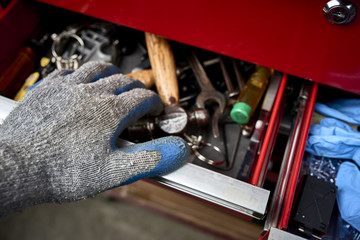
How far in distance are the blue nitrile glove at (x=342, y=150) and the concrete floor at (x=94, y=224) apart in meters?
0.97

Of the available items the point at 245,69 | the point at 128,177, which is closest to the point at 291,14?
the point at 245,69

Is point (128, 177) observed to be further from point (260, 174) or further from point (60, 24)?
point (60, 24)

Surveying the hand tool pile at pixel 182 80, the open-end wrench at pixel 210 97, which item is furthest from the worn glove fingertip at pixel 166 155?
the open-end wrench at pixel 210 97

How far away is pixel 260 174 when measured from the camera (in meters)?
0.79

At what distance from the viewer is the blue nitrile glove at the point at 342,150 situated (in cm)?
81

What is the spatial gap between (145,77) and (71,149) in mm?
370

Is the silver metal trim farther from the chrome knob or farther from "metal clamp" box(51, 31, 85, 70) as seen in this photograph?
"metal clamp" box(51, 31, 85, 70)

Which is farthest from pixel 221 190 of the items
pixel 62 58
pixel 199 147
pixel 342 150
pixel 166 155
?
pixel 62 58

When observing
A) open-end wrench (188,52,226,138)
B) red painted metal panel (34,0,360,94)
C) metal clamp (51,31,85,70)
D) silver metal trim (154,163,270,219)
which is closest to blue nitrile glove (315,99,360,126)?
red painted metal panel (34,0,360,94)

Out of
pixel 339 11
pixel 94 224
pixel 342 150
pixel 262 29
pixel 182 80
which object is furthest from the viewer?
pixel 94 224

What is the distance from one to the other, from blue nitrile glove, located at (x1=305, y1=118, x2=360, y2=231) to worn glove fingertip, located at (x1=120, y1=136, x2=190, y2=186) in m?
0.38

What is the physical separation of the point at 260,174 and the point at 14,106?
556 mm

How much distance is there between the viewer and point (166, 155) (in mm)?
671

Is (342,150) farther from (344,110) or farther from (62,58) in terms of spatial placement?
(62,58)
